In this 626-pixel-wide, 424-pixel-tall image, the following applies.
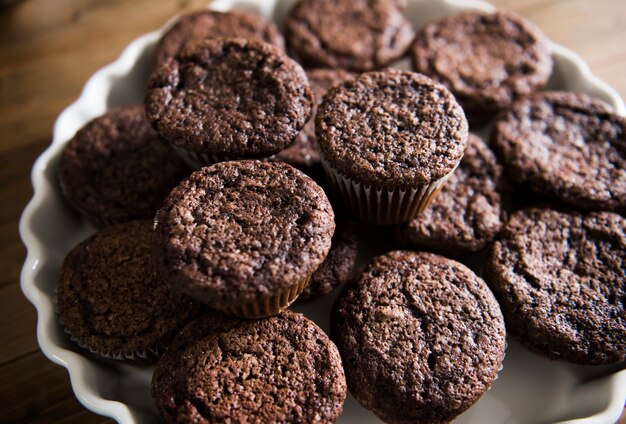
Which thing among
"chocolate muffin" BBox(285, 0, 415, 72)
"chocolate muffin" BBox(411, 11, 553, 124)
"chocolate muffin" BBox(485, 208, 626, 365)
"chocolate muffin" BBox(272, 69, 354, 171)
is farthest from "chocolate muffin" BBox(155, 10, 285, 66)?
"chocolate muffin" BBox(485, 208, 626, 365)

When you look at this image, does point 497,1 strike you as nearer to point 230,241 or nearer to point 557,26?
point 557,26

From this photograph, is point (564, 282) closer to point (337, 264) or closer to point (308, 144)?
point (337, 264)

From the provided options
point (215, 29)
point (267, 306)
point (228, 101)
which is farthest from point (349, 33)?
point (267, 306)

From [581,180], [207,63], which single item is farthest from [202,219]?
[581,180]

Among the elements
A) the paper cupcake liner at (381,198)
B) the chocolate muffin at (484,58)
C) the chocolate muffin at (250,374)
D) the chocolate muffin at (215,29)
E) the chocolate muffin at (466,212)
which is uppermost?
the chocolate muffin at (215,29)

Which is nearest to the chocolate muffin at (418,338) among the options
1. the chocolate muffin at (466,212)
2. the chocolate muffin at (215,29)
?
the chocolate muffin at (466,212)

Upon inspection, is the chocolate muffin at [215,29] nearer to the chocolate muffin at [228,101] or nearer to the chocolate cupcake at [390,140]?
the chocolate muffin at [228,101]

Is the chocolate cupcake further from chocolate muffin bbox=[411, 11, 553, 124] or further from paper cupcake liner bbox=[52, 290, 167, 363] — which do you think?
paper cupcake liner bbox=[52, 290, 167, 363]
